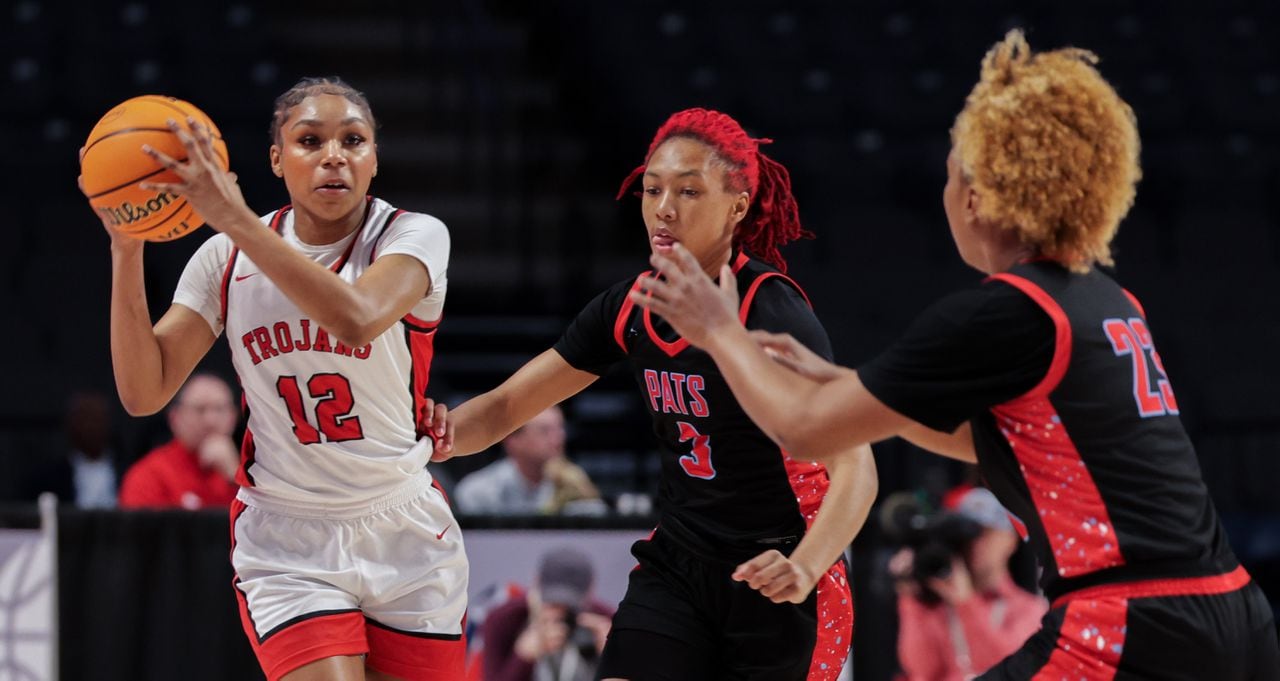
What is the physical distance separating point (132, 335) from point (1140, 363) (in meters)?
2.48

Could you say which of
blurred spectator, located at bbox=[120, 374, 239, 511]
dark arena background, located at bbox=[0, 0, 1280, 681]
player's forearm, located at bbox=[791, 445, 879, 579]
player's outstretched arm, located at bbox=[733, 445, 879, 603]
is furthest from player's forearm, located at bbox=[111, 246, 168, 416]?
dark arena background, located at bbox=[0, 0, 1280, 681]

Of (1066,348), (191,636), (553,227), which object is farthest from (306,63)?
(1066,348)

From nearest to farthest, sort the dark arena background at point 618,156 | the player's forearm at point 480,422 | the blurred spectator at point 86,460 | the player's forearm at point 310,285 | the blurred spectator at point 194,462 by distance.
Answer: the player's forearm at point 310,285 → the player's forearm at point 480,422 → the blurred spectator at point 194,462 → the blurred spectator at point 86,460 → the dark arena background at point 618,156

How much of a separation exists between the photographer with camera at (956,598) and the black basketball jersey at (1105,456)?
11.8ft

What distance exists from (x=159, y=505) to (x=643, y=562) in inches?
146

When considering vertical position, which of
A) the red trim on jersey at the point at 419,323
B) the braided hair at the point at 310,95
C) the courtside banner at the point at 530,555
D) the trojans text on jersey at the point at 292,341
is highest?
the braided hair at the point at 310,95

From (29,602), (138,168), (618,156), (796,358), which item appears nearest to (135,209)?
(138,168)

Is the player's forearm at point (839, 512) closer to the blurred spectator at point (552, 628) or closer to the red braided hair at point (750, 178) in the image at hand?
the red braided hair at point (750, 178)

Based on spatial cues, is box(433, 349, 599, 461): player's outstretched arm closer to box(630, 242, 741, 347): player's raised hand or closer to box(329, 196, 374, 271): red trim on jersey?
box(329, 196, 374, 271): red trim on jersey

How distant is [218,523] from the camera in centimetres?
641

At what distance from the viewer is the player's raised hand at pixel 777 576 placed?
3.25 metres

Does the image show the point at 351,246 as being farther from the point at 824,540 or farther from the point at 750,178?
the point at 824,540

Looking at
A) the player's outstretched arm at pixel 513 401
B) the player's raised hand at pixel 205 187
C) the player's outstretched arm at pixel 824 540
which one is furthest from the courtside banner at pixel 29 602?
the player's outstretched arm at pixel 824 540

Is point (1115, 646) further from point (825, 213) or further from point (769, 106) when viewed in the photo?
point (769, 106)
